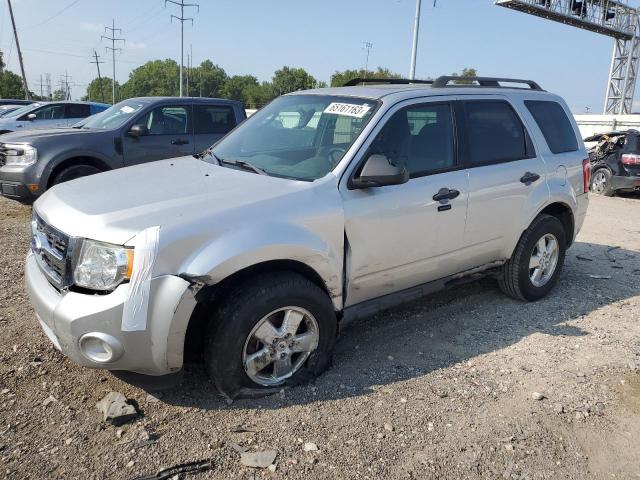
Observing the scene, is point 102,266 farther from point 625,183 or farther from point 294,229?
point 625,183

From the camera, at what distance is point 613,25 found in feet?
98.7

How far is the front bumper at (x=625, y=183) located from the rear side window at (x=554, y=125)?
7.78 m

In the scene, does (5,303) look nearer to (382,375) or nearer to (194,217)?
(194,217)

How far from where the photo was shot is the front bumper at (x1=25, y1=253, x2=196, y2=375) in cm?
263

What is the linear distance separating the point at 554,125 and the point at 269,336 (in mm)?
3423

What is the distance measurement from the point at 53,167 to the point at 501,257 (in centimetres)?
594

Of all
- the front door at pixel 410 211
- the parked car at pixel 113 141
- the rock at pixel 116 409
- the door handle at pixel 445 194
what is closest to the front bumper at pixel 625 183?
the parked car at pixel 113 141

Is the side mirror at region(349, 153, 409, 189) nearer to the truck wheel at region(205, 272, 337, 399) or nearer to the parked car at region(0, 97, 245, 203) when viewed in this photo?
the truck wheel at region(205, 272, 337, 399)

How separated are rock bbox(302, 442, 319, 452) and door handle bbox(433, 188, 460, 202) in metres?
1.85

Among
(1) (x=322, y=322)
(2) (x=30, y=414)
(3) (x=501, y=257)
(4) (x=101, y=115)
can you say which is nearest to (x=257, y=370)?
(1) (x=322, y=322)

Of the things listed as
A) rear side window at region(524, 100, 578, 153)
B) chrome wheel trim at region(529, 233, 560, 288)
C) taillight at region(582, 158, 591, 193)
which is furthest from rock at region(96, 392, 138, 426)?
taillight at region(582, 158, 591, 193)

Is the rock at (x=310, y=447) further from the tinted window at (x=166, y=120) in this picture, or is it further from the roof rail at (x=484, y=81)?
the tinted window at (x=166, y=120)

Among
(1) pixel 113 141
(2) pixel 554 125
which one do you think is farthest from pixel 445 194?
(1) pixel 113 141

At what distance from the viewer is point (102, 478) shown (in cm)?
251
